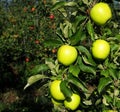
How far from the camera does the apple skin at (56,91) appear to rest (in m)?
1.68

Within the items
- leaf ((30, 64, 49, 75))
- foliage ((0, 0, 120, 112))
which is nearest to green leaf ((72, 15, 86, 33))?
foliage ((0, 0, 120, 112))

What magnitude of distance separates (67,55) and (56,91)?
178mm

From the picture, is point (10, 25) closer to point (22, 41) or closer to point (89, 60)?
point (22, 41)

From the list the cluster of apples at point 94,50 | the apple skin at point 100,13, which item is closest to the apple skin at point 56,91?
the cluster of apples at point 94,50

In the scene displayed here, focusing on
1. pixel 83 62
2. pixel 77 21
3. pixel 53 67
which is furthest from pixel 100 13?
pixel 53 67

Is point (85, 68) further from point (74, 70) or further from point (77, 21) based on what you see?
point (77, 21)

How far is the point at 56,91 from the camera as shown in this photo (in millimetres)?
1682

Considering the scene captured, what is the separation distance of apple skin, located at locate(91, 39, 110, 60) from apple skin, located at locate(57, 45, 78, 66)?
0.09 m

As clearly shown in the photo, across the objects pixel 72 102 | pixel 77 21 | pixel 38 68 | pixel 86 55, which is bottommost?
pixel 72 102

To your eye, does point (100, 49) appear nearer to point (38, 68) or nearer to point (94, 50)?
point (94, 50)

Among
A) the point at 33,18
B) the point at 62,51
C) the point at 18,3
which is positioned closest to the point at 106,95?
the point at 62,51

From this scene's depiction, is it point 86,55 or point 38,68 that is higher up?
point 86,55

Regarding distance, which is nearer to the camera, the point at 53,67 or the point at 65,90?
the point at 65,90

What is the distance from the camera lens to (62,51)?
1.67m
